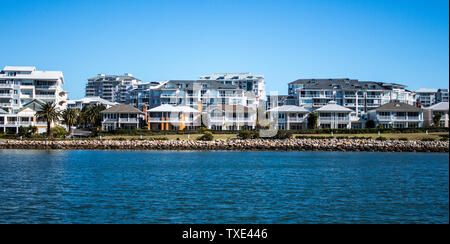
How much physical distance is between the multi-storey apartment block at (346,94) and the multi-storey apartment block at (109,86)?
8694 cm

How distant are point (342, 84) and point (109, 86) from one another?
111424mm

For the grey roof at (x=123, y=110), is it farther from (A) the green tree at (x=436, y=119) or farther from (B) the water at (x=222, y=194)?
(A) the green tree at (x=436, y=119)

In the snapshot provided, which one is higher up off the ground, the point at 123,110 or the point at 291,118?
the point at 123,110

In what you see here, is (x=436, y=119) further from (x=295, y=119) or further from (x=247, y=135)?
(x=247, y=135)

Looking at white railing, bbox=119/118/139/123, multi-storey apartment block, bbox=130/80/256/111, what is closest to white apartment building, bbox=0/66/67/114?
white railing, bbox=119/118/139/123

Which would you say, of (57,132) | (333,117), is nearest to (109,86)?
(57,132)

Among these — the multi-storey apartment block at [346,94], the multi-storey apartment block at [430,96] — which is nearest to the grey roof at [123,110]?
the multi-storey apartment block at [346,94]

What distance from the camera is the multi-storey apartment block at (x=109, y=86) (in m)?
175

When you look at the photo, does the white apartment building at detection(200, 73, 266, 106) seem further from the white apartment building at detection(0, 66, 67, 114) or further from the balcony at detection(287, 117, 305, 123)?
the white apartment building at detection(0, 66, 67, 114)

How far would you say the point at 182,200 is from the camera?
2267 centimetres

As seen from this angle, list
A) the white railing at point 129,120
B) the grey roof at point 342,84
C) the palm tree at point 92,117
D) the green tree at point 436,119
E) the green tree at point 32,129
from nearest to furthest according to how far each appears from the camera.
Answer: the green tree at point 32,129 < the green tree at point 436,119 < the white railing at point 129,120 < the palm tree at point 92,117 < the grey roof at point 342,84

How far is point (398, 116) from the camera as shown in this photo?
8756cm

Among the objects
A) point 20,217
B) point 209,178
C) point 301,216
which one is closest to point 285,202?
point 301,216
